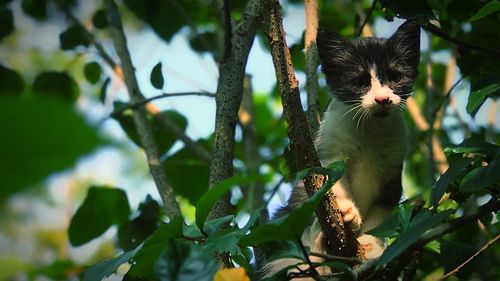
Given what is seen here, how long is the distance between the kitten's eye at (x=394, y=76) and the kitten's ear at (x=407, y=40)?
0.14m

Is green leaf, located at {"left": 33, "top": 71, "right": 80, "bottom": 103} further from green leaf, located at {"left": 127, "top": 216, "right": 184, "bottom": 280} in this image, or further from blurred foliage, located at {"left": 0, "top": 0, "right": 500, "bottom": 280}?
green leaf, located at {"left": 127, "top": 216, "right": 184, "bottom": 280}

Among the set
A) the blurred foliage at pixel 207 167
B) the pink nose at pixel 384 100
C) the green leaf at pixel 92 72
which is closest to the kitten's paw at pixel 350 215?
the blurred foliage at pixel 207 167

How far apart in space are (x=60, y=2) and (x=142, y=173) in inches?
117

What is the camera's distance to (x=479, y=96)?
229cm

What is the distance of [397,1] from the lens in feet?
9.23

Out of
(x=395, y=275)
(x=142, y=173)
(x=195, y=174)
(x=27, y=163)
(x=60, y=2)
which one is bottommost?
(x=395, y=275)

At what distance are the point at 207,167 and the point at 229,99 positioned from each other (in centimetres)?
126

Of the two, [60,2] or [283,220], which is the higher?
[60,2]

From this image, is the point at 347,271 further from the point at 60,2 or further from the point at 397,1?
the point at 60,2

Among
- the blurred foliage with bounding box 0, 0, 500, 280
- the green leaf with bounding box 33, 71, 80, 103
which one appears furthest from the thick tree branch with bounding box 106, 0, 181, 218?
the green leaf with bounding box 33, 71, 80, 103

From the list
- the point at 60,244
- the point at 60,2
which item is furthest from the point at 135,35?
the point at 60,244

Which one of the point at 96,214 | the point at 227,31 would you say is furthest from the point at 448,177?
the point at 96,214

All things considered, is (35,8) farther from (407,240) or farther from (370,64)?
(407,240)

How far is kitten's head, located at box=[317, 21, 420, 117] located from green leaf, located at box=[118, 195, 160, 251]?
1.38 meters
